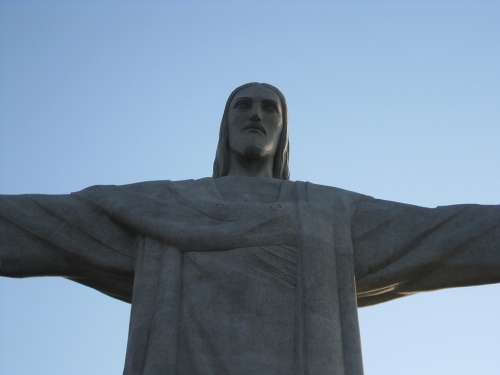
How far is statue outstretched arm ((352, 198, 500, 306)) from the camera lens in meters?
13.9

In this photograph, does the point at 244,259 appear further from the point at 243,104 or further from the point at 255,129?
the point at 243,104

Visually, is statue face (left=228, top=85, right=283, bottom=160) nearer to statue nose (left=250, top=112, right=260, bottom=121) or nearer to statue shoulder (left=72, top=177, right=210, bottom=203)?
statue nose (left=250, top=112, right=260, bottom=121)

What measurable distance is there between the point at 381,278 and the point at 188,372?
116 inches

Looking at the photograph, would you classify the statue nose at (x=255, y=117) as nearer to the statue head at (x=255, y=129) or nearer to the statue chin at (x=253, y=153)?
the statue head at (x=255, y=129)

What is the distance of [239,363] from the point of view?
12.3 metres

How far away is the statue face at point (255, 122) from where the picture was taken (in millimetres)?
15508

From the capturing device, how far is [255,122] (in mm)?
15625

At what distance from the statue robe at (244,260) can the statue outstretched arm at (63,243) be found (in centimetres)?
1

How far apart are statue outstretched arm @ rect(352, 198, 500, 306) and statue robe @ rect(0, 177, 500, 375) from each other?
0.05ft

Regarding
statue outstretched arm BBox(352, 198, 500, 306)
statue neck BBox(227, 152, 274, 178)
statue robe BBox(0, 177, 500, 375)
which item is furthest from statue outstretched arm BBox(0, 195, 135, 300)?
statue outstretched arm BBox(352, 198, 500, 306)

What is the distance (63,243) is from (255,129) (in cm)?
336

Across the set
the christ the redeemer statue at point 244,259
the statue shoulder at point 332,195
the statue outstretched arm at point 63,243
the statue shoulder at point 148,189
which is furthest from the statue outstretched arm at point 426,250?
the statue outstretched arm at point 63,243

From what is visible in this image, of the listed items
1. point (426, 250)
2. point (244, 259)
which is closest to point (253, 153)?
point (244, 259)

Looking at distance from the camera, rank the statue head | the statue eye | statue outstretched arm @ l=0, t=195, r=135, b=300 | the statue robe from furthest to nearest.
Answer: the statue eye, the statue head, statue outstretched arm @ l=0, t=195, r=135, b=300, the statue robe
